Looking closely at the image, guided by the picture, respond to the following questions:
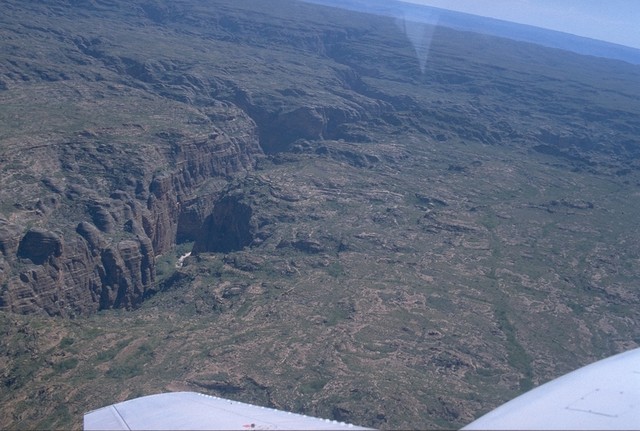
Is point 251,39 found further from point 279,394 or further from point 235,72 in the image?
point 279,394

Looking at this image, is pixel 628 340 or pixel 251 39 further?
pixel 251 39

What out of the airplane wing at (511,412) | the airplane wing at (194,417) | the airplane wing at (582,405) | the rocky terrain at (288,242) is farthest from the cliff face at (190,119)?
the airplane wing at (582,405)

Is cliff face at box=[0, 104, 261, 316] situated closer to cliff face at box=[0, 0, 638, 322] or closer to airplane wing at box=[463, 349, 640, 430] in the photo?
cliff face at box=[0, 0, 638, 322]

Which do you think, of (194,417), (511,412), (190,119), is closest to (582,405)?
(511,412)

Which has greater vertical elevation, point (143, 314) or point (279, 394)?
point (279, 394)

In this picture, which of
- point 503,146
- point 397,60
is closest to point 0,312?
point 503,146

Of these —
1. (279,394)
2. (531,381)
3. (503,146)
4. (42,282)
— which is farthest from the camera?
(503,146)
